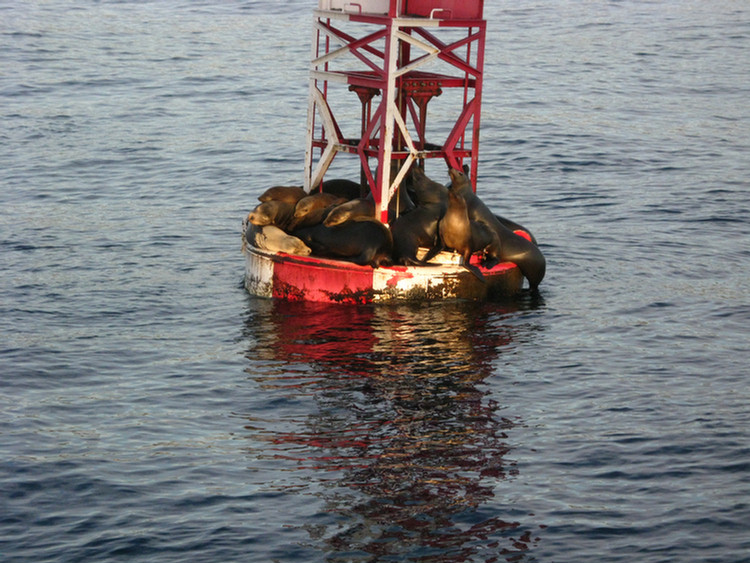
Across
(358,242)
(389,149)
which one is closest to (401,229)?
(358,242)

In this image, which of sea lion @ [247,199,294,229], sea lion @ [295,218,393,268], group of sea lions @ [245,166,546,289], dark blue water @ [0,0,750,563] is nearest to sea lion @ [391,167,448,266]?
group of sea lions @ [245,166,546,289]

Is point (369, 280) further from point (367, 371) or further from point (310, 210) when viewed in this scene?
point (367, 371)

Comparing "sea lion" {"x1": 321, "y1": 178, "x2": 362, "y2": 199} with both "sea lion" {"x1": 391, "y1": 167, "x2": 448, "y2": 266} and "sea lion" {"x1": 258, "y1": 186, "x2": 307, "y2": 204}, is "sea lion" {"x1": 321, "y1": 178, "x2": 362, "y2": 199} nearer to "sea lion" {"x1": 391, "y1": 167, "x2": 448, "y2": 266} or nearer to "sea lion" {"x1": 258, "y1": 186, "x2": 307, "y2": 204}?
"sea lion" {"x1": 258, "y1": 186, "x2": 307, "y2": 204}

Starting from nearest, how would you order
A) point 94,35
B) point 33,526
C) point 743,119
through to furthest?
point 33,526, point 743,119, point 94,35

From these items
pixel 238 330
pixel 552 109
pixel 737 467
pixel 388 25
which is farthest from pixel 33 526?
pixel 552 109

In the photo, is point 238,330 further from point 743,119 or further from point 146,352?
point 743,119

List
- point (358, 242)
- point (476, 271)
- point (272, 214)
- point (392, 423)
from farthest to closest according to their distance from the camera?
1. point (272, 214)
2. point (476, 271)
3. point (358, 242)
4. point (392, 423)

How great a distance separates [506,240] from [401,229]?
5.22 feet

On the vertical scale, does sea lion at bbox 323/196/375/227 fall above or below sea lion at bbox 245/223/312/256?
above

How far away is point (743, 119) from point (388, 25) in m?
18.1

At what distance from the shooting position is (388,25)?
16281 mm

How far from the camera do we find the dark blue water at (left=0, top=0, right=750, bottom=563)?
423 inches

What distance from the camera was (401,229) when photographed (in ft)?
55.6

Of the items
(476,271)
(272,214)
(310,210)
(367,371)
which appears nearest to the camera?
(367,371)
